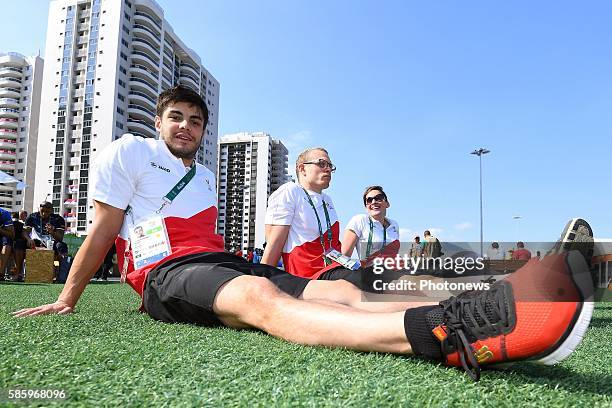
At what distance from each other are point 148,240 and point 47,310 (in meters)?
0.59

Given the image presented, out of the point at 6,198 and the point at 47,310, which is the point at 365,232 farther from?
the point at 6,198

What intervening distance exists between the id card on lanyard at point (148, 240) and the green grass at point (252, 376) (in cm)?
61

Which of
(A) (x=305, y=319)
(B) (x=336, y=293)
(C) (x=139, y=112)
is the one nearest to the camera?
(A) (x=305, y=319)

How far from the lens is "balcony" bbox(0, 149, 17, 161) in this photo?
72.0 m

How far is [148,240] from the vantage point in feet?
7.64

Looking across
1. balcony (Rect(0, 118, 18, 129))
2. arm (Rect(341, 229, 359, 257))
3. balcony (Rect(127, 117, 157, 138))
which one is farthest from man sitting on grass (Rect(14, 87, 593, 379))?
balcony (Rect(0, 118, 18, 129))

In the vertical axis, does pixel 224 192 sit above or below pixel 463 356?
above

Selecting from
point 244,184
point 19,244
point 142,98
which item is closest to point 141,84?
point 142,98

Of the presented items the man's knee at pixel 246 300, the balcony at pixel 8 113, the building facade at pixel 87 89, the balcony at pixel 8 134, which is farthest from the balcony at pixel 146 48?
the man's knee at pixel 246 300

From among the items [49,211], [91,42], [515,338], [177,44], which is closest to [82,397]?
[515,338]

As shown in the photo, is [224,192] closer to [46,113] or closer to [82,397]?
[46,113]

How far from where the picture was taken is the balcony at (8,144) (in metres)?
72.9

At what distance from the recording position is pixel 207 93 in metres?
87.1

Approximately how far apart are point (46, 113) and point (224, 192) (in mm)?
45864
